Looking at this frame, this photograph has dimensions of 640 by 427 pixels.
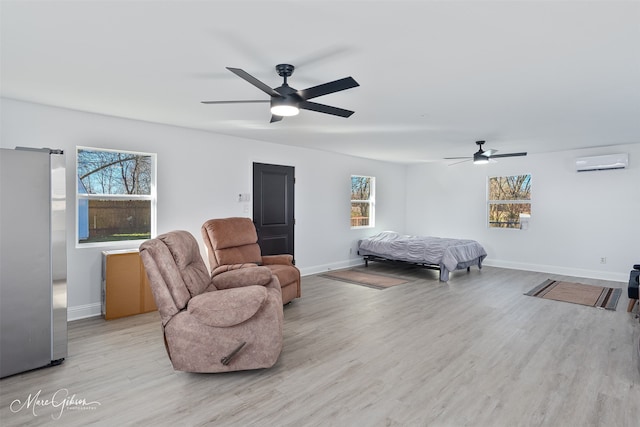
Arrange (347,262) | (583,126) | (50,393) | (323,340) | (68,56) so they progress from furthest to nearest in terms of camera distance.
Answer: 1. (347,262)
2. (583,126)
3. (323,340)
4. (68,56)
5. (50,393)

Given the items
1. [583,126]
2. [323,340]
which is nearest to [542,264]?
[583,126]

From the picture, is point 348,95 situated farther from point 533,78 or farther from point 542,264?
point 542,264

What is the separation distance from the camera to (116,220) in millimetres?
4320

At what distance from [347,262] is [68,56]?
5645 mm

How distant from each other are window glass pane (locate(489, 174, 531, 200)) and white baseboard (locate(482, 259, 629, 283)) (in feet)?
4.41

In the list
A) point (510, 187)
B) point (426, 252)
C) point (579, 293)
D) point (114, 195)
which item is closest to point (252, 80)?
point (114, 195)

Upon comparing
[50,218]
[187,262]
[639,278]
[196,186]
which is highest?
[196,186]

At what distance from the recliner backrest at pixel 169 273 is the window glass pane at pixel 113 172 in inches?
79.6

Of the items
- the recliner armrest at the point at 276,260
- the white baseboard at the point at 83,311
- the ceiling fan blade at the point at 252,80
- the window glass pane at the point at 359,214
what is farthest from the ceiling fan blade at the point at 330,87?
the window glass pane at the point at 359,214

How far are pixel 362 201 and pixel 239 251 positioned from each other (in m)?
3.89

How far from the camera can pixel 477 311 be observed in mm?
4176

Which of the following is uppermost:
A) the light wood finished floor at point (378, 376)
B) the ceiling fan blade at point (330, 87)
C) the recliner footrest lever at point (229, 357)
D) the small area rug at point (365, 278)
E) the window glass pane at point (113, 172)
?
the ceiling fan blade at point (330, 87)

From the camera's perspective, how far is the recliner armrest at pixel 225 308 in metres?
2.46

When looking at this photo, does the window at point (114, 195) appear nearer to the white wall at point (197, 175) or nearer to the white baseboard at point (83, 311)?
the white wall at point (197, 175)
